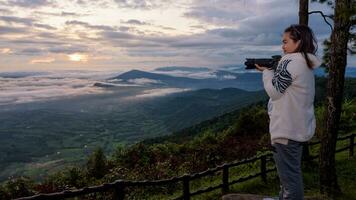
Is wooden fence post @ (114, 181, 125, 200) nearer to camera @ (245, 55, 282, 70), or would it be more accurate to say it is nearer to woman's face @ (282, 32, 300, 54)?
camera @ (245, 55, 282, 70)

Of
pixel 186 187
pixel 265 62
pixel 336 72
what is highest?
pixel 265 62

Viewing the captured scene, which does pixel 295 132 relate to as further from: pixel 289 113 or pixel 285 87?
pixel 285 87

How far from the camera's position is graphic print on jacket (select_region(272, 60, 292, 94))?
6086 millimetres

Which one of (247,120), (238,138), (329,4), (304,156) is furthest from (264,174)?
(247,120)

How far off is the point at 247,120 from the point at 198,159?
6.98 meters

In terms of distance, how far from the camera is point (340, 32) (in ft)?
32.9

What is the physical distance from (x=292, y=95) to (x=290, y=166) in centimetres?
105

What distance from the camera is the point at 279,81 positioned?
240 inches

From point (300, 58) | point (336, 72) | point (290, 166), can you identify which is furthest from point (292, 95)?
point (336, 72)

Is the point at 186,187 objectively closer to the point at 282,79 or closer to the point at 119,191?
the point at 119,191

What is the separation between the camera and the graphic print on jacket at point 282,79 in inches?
240

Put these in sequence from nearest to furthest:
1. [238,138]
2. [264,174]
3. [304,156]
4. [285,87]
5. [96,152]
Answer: [285,87] < [264,174] < [304,156] < [96,152] < [238,138]

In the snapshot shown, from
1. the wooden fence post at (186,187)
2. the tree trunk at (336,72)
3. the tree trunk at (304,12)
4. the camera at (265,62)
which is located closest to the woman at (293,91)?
the camera at (265,62)

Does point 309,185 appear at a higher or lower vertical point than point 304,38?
lower
